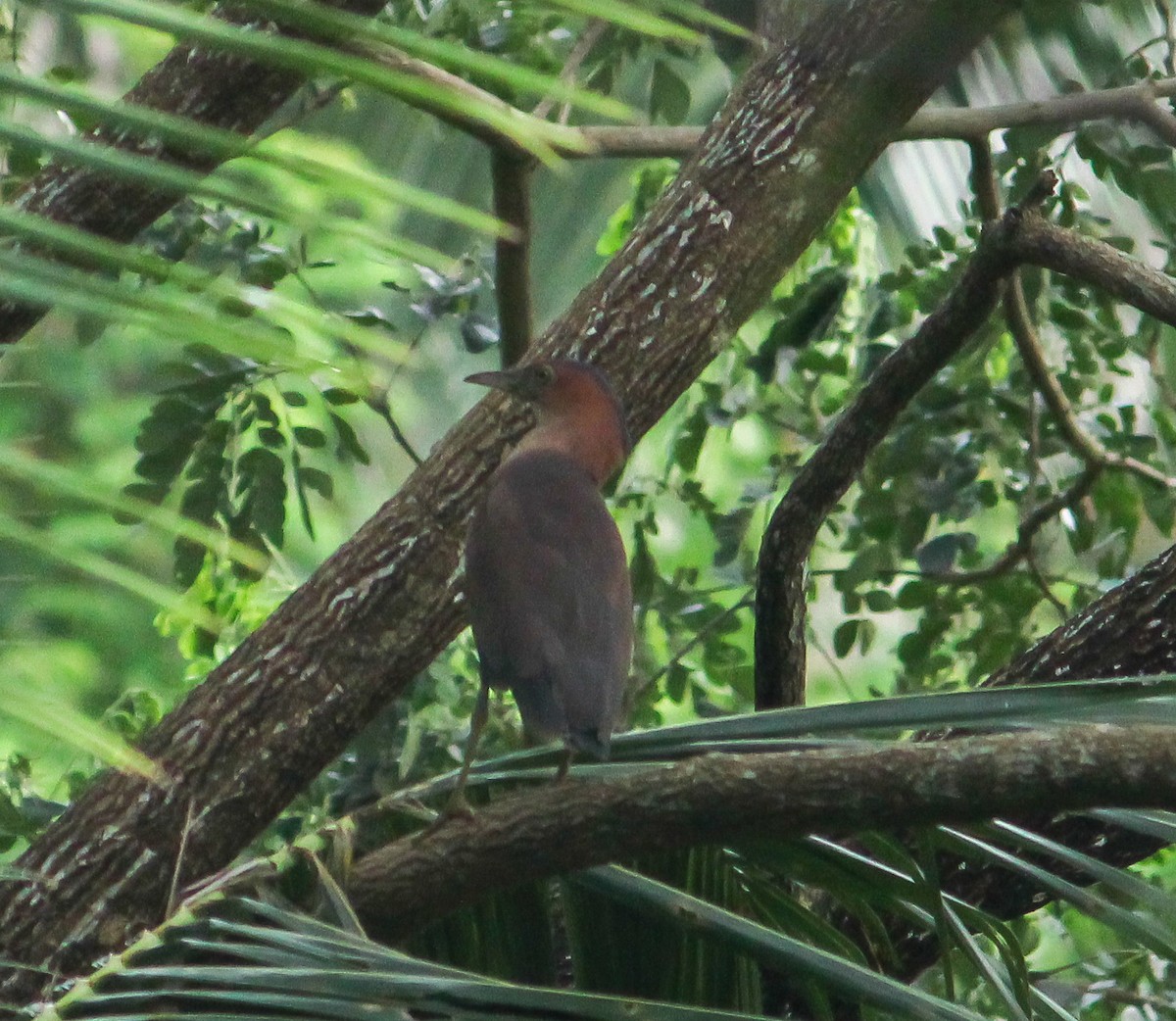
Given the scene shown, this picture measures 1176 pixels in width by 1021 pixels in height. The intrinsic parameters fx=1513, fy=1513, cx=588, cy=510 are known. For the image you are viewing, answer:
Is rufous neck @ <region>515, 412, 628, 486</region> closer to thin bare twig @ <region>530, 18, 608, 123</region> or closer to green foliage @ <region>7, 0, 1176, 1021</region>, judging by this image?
green foliage @ <region>7, 0, 1176, 1021</region>

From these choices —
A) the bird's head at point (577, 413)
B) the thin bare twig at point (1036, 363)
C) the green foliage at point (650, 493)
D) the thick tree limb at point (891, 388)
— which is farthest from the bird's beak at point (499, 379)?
the thin bare twig at point (1036, 363)

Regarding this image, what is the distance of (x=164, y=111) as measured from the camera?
3025 millimetres

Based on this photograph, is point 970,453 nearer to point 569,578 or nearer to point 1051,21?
point 569,578

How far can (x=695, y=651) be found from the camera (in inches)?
187

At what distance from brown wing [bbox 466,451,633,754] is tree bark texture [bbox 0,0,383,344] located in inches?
35.9

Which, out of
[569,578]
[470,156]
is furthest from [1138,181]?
[470,156]

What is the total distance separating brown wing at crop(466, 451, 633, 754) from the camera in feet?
7.76

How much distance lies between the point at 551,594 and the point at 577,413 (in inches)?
24.2

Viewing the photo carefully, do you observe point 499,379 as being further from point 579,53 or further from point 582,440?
point 579,53

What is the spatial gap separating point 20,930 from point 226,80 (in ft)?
5.52

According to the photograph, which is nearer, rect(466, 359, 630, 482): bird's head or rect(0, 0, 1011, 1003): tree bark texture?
rect(0, 0, 1011, 1003): tree bark texture

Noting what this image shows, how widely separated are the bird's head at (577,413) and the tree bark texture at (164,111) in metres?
0.71

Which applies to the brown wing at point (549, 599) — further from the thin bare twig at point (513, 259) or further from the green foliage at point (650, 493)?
the thin bare twig at point (513, 259)

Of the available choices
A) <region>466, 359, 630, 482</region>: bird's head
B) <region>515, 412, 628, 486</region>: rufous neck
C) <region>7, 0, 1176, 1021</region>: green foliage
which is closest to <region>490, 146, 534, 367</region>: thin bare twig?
<region>7, 0, 1176, 1021</region>: green foliage
